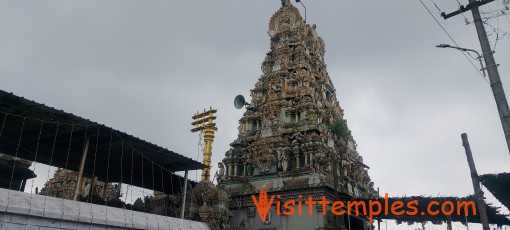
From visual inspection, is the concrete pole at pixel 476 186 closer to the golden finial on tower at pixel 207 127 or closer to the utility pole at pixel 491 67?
the utility pole at pixel 491 67

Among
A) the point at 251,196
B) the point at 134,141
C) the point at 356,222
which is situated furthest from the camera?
the point at 356,222

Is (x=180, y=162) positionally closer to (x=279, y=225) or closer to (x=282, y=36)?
(x=279, y=225)

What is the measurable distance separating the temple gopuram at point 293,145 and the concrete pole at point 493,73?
1445cm

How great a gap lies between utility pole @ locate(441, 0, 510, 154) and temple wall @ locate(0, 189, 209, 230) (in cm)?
1618

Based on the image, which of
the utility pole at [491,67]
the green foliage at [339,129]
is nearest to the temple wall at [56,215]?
the utility pole at [491,67]

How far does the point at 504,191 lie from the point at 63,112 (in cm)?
2266

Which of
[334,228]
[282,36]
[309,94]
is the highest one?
[282,36]

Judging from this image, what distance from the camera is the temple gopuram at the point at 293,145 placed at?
29281 mm

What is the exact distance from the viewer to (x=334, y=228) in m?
25.8

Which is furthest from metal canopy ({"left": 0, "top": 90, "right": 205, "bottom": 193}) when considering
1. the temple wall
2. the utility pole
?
the utility pole

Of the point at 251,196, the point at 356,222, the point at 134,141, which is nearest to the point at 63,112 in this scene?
the point at 134,141

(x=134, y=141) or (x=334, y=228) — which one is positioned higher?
(x=134, y=141)

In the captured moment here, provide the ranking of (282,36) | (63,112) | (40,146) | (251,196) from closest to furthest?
(63,112)
(40,146)
(251,196)
(282,36)

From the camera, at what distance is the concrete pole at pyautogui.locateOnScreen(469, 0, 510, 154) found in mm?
13039
